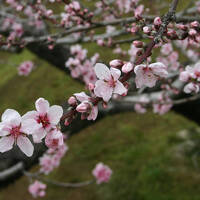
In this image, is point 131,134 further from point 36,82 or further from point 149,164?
point 36,82

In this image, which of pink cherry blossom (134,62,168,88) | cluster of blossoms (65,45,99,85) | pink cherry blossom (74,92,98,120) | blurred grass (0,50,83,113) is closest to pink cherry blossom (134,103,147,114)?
cluster of blossoms (65,45,99,85)

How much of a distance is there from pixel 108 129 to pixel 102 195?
1583 millimetres

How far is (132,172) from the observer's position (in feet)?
12.5

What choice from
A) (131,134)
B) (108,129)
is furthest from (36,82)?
(131,134)

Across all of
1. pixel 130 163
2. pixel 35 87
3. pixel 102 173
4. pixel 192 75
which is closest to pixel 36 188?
pixel 102 173

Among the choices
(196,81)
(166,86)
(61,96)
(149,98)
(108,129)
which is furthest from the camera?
(61,96)

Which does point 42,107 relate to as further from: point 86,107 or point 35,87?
point 35,87

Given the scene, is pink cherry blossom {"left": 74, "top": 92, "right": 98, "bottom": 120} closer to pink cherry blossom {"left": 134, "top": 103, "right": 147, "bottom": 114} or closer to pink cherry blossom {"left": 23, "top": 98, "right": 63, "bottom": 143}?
pink cherry blossom {"left": 23, "top": 98, "right": 63, "bottom": 143}

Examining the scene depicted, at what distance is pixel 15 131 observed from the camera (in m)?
0.88

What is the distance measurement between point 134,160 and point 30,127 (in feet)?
10.8

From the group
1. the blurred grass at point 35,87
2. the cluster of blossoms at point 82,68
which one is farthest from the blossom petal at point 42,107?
the blurred grass at point 35,87

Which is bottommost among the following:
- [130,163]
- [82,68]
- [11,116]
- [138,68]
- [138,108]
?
[130,163]

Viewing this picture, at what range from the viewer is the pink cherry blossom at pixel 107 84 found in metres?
0.85

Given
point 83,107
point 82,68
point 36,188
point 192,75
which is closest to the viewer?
point 83,107
